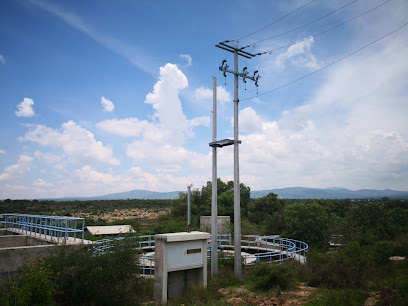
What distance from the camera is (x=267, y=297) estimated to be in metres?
11.2

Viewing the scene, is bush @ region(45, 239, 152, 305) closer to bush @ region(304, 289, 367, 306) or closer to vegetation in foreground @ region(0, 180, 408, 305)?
vegetation in foreground @ region(0, 180, 408, 305)

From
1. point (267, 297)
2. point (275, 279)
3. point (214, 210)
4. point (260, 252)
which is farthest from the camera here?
point (260, 252)

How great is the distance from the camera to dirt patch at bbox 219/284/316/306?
34.8ft

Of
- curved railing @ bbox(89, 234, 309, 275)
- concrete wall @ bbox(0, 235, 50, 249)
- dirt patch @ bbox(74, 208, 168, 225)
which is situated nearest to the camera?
curved railing @ bbox(89, 234, 309, 275)

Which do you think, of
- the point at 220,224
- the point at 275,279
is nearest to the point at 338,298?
the point at 275,279

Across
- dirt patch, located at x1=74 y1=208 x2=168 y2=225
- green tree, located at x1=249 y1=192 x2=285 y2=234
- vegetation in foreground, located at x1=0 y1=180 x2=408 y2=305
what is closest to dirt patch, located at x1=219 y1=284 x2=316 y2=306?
vegetation in foreground, located at x1=0 y1=180 x2=408 y2=305

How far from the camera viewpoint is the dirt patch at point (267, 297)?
34.8 ft

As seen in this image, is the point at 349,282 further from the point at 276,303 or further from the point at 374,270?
the point at 276,303

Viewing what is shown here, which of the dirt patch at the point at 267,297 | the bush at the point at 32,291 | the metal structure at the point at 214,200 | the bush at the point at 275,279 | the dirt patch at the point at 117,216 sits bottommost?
the dirt patch at the point at 117,216

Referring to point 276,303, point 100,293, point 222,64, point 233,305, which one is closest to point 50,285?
point 100,293

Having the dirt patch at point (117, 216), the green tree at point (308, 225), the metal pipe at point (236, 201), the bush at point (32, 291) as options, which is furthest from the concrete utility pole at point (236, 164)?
the dirt patch at point (117, 216)

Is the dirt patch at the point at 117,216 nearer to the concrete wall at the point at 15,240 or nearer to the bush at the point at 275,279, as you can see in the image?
the concrete wall at the point at 15,240

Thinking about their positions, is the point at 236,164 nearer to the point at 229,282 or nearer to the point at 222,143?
the point at 222,143

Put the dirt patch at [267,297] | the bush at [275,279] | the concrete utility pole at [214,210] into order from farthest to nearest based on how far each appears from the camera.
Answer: the concrete utility pole at [214,210]
the bush at [275,279]
the dirt patch at [267,297]
